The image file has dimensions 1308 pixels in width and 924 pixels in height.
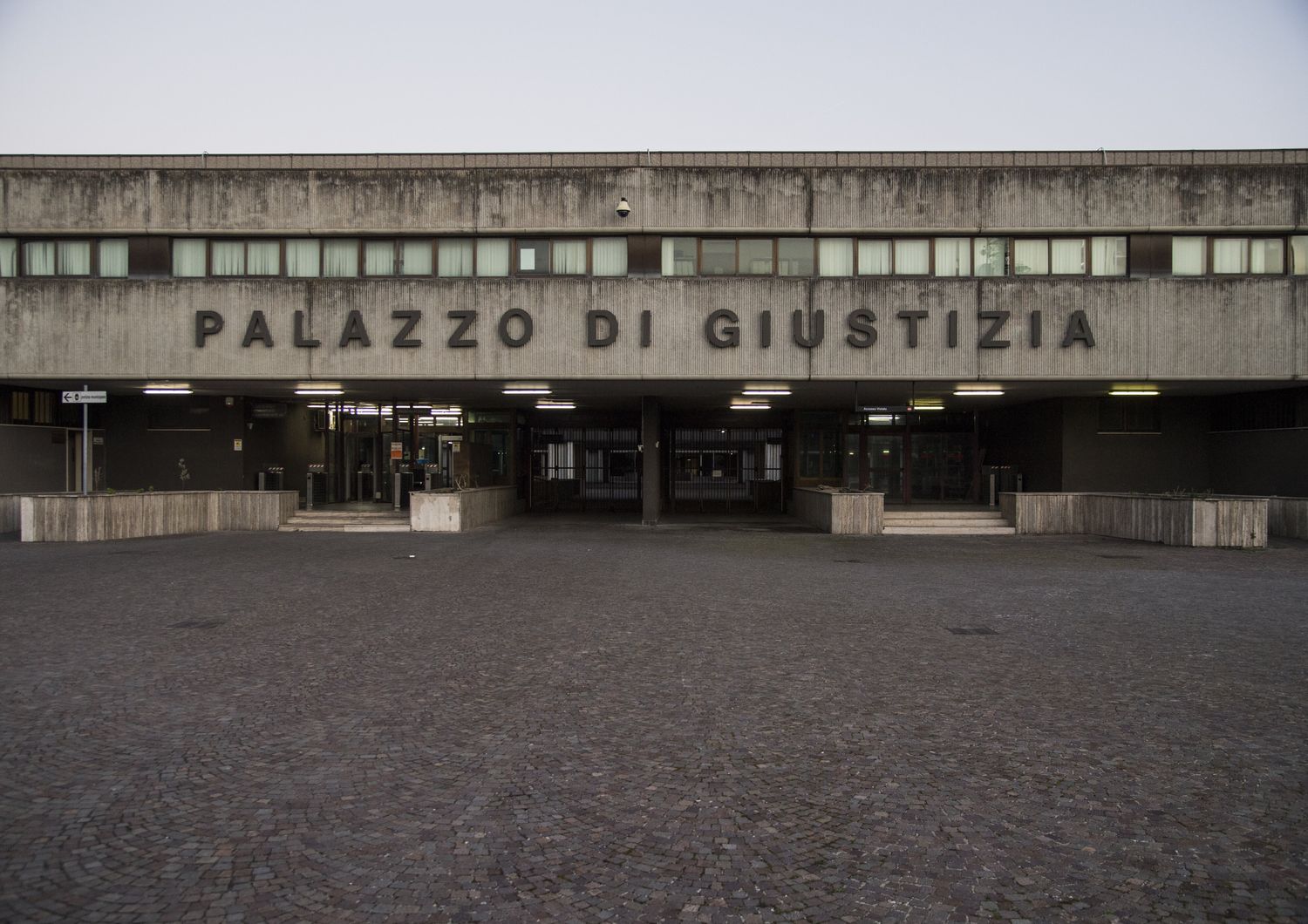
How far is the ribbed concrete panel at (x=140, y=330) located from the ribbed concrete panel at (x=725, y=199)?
9.06 m

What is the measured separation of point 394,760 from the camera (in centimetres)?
465

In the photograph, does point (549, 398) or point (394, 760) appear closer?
point (394, 760)

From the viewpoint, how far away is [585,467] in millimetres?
30594

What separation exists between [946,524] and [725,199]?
10376 millimetres

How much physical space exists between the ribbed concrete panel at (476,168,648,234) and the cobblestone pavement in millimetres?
12165

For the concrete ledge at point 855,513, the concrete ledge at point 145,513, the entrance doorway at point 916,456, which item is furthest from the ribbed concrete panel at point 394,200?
the entrance doorway at point 916,456

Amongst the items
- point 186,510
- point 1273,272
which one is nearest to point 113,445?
point 186,510

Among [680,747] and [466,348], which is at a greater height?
[466,348]

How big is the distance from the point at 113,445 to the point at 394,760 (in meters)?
23.4

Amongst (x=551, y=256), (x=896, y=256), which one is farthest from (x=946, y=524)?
(x=551, y=256)

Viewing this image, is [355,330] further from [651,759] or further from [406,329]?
[651,759]

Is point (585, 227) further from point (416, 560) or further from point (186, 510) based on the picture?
point (186, 510)

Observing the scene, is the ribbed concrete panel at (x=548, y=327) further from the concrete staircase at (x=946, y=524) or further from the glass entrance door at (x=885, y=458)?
the glass entrance door at (x=885, y=458)

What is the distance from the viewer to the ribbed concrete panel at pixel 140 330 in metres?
19.1
